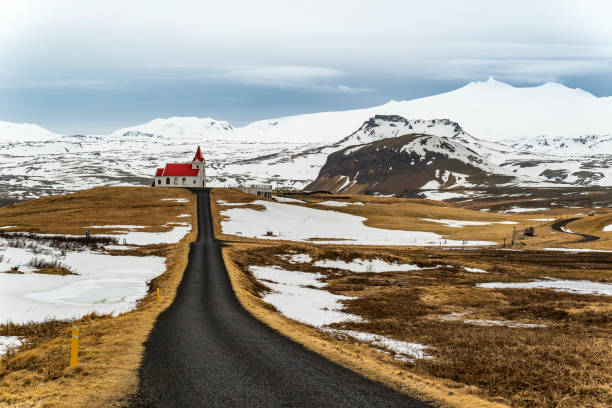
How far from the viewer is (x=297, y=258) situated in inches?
2179

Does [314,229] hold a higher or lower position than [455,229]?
higher

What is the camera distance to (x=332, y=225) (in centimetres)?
10494

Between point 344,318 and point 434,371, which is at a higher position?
point 434,371

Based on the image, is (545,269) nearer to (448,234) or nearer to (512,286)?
(512,286)

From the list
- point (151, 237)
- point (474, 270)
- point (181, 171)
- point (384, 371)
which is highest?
point (181, 171)

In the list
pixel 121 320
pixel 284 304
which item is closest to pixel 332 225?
pixel 284 304

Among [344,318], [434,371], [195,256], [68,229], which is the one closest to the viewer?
[434,371]

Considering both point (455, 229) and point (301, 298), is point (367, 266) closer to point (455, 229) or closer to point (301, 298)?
point (301, 298)

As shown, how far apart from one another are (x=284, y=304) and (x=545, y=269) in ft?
122

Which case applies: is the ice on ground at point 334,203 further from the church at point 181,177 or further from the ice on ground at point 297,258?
the ice on ground at point 297,258

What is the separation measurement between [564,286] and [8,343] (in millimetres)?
43784

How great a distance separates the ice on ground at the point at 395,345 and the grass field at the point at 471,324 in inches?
20.4

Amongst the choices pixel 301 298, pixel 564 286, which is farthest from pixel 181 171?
pixel 564 286

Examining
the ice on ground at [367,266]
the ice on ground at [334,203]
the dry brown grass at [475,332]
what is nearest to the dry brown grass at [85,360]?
the dry brown grass at [475,332]
